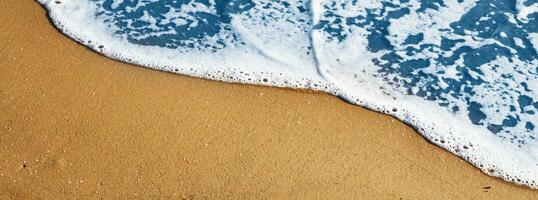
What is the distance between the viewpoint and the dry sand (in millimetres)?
3891

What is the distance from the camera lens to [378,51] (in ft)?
17.0

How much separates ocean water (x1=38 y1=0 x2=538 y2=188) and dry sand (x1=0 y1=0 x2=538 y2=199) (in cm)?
20

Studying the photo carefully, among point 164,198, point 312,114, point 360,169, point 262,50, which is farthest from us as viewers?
point 262,50

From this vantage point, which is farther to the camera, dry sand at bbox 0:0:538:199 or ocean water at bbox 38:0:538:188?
ocean water at bbox 38:0:538:188

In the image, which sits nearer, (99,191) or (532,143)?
(99,191)

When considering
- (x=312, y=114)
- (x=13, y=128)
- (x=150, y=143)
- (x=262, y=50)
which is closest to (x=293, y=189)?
(x=312, y=114)

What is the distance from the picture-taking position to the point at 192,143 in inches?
164

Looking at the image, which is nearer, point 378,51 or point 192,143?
point 192,143

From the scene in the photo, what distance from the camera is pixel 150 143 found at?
4.12 metres

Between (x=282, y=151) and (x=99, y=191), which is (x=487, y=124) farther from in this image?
(x=99, y=191)

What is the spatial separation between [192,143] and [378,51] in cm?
188

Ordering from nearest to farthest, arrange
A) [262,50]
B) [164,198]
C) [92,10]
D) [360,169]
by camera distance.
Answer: [164,198] < [360,169] < [262,50] < [92,10]

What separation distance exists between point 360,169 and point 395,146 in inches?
13.8

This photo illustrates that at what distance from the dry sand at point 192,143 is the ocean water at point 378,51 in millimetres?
195
